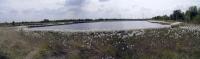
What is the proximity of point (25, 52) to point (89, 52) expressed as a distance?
2750mm

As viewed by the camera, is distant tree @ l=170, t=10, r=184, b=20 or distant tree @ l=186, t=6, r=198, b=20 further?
distant tree @ l=170, t=10, r=184, b=20

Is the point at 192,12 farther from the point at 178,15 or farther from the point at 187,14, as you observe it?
the point at 178,15

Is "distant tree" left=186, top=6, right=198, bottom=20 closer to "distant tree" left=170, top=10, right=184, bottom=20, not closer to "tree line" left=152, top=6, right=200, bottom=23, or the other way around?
"tree line" left=152, top=6, right=200, bottom=23

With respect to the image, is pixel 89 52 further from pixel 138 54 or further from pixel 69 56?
pixel 138 54

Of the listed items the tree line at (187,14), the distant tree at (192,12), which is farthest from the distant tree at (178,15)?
the distant tree at (192,12)

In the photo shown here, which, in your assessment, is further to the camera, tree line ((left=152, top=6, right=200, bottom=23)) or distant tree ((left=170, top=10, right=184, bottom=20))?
distant tree ((left=170, top=10, right=184, bottom=20))

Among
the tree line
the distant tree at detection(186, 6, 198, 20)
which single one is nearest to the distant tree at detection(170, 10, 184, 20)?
the tree line

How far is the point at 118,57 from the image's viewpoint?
980 centimetres

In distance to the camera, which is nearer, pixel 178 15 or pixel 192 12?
pixel 192 12

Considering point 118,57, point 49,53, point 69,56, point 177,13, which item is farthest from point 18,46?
point 177,13

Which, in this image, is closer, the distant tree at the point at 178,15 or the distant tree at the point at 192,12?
the distant tree at the point at 192,12

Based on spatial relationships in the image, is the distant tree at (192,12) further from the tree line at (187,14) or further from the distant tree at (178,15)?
the distant tree at (178,15)

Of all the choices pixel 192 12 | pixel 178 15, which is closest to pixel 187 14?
pixel 192 12

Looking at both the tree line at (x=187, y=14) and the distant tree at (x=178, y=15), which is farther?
the distant tree at (x=178, y=15)
